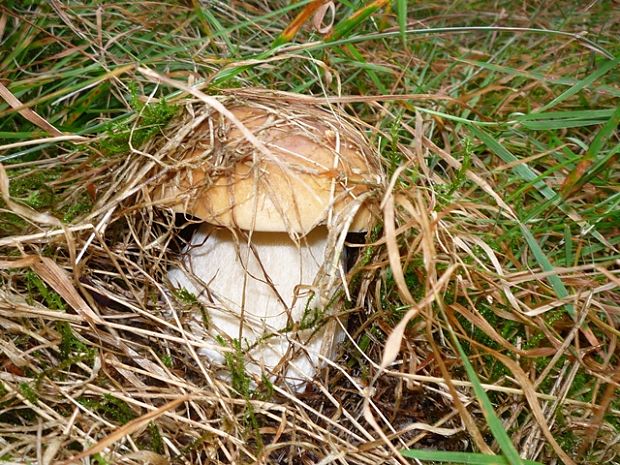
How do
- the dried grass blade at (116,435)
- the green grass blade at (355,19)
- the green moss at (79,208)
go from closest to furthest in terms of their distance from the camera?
the dried grass blade at (116,435) → the green grass blade at (355,19) → the green moss at (79,208)

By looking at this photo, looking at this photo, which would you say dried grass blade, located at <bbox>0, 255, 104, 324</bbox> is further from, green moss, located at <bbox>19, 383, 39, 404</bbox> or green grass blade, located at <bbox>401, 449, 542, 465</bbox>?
green grass blade, located at <bbox>401, 449, 542, 465</bbox>

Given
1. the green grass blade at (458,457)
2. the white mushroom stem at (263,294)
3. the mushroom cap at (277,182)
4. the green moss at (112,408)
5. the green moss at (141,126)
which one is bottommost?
the green grass blade at (458,457)

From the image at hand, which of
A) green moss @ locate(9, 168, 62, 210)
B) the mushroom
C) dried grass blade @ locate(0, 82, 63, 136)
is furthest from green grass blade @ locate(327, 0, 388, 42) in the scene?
green moss @ locate(9, 168, 62, 210)

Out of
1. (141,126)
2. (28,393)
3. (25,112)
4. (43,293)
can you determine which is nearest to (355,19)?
(141,126)

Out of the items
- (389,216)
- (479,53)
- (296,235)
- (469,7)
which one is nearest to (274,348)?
(296,235)

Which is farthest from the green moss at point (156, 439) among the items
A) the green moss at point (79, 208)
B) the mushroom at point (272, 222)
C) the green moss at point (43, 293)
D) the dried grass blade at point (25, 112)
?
the dried grass blade at point (25, 112)

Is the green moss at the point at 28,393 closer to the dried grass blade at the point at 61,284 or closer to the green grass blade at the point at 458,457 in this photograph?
the dried grass blade at the point at 61,284

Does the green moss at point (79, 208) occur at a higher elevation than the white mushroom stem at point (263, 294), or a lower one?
higher
